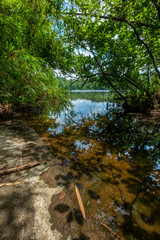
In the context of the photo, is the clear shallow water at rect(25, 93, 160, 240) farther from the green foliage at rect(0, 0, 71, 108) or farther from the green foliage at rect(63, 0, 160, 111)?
the green foliage at rect(63, 0, 160, 111)

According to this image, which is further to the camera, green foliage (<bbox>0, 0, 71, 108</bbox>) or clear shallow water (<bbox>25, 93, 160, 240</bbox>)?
green foliage (<bbox>0, 0, 71, 108</bbox>)

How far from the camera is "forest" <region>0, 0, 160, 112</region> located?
316 centimetres

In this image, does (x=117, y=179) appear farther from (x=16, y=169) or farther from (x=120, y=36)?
(x=120, y=36)

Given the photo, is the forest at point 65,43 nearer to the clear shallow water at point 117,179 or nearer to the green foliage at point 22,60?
the green foliage at point 22,60

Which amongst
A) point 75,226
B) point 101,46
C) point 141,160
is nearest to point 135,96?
point 101,46

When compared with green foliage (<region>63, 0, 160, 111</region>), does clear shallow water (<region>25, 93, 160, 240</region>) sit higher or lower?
lower

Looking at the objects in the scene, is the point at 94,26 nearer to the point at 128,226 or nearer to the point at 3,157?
the point at 3,157

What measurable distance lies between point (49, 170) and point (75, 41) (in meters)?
8.65

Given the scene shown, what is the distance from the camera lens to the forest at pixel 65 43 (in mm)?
3160

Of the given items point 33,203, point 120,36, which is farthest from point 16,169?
point 120,36

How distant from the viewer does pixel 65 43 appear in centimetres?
755

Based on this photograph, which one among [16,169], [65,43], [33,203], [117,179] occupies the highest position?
[65,43]

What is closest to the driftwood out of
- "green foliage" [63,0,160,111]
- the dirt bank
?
the dirt bank

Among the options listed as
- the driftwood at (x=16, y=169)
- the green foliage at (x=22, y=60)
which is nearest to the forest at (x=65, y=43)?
the green foliage at (x=22, y=60)
